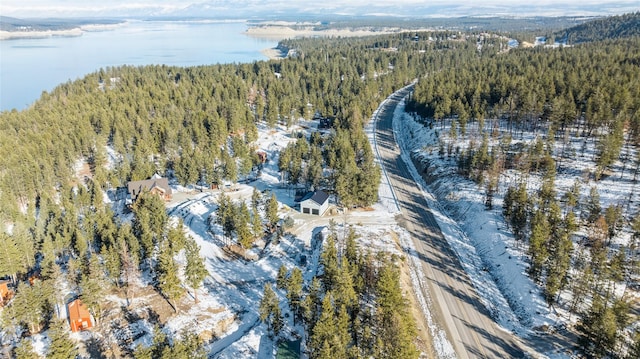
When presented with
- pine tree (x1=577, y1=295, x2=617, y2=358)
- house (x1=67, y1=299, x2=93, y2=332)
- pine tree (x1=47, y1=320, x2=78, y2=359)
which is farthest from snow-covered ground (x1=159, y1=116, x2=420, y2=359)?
pine tree (x1=577, y1=295, x2=617, y2=358)

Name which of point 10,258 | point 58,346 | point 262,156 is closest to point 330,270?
point 58,346

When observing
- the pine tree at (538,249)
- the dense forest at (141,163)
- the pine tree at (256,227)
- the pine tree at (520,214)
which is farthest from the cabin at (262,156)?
the pine tree at (538,249)

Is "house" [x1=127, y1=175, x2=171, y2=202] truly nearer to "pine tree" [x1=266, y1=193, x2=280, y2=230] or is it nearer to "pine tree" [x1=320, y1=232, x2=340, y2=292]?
"pine tree" [x1=266, y1=193, x2=280, y2=230]

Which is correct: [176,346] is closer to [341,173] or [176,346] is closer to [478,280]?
[478,280]

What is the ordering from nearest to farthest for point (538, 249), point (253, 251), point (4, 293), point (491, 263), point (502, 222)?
point (538, 249), point (4, 293), point (491, 263), point (502, 222), point (253, 251)

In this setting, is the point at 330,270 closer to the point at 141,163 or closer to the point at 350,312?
the point at 350,312

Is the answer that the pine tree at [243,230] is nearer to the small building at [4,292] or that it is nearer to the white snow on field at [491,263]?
the small building at [4,292]
